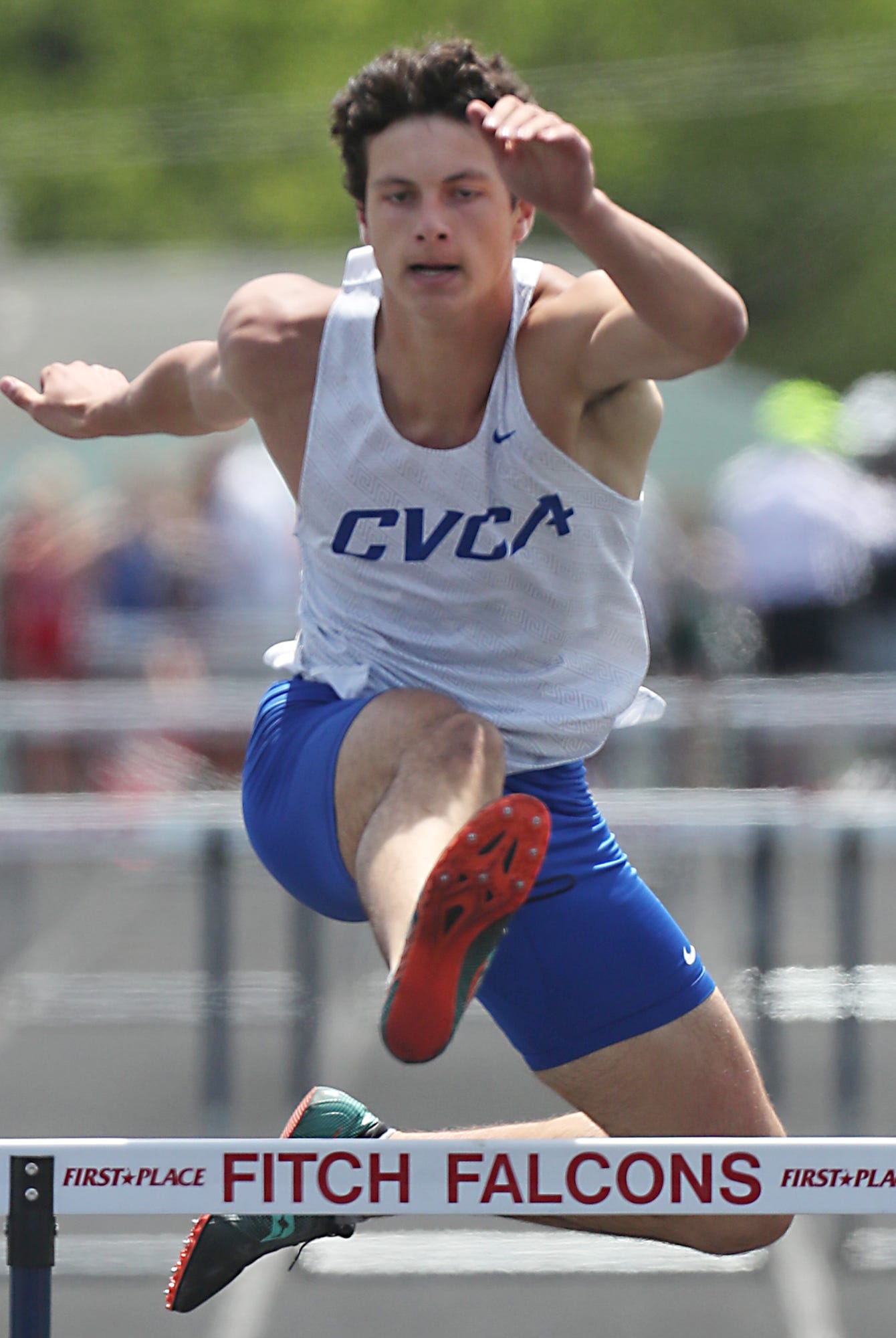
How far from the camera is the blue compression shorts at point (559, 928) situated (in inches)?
123

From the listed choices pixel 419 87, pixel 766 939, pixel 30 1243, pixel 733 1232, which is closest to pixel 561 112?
pixel 766 939

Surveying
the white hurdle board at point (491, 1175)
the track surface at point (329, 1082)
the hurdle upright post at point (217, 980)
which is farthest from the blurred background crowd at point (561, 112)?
the white hurdle board at point (491, 1175)

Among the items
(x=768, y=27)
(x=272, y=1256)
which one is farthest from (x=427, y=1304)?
(x=768, y=27)

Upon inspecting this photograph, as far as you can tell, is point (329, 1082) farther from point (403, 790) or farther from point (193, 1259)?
point (403, 790)

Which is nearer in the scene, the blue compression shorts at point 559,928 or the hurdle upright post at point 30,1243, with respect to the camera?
the hurdle upright post at point 30,1243

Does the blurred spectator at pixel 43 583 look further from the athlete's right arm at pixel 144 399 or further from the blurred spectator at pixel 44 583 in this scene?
the athlete's right arm at pixel 144 399

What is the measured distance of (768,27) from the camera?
26266 millimetres

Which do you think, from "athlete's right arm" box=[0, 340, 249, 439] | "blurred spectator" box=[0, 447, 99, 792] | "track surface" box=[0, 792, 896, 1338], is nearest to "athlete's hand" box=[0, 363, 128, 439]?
"athlete's right arm" box=[0, 340, 249, 439]

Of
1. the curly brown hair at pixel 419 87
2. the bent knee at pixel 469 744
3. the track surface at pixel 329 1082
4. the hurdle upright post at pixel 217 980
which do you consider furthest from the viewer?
the hurdle upright post at pixel 217 980

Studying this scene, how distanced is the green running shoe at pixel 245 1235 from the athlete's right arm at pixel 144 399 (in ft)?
3.96

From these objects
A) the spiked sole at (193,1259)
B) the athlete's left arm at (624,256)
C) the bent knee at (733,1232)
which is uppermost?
the athlete's left arm at (624,256)

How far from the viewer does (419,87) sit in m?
2.95

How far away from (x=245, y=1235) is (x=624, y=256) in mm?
1839

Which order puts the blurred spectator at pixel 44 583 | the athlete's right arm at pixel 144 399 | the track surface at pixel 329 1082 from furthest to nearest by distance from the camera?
the blurred spectator at pixel 44 583 < the track surface at pixel 329 1082 < the athlete's right arm at pixel 144 399
